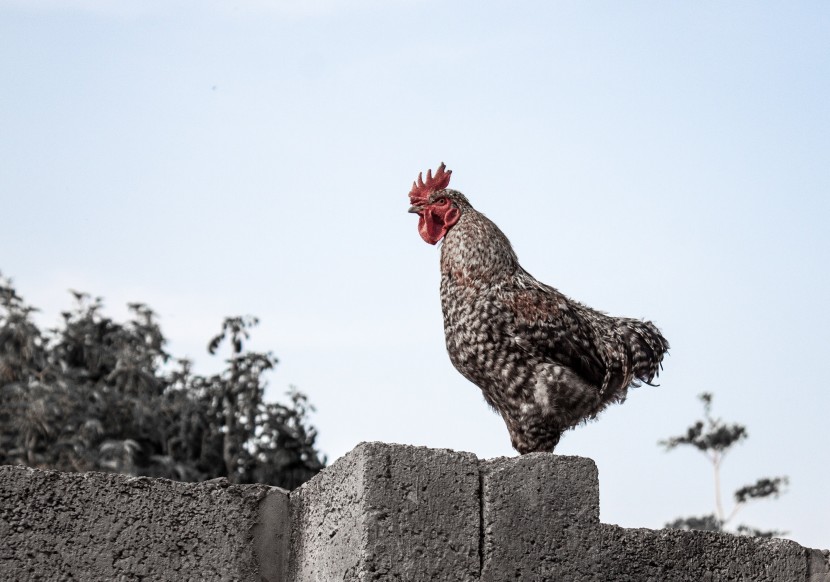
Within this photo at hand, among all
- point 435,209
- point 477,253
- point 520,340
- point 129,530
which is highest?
point 435,209

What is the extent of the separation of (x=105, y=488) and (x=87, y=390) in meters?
16.4

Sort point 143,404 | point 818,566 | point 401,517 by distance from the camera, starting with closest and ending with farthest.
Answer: point 401,517
point 818,566
point 143,404

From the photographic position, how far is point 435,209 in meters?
5.69

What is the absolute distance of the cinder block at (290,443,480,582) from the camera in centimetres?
370

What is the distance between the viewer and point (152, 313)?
68.0 feet

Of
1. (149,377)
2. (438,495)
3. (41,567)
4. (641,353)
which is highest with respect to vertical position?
(149,377)

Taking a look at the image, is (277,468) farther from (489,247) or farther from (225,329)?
(489,247)

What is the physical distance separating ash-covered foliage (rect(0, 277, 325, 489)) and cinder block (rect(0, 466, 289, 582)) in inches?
580

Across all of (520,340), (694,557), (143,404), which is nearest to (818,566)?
(694,557)

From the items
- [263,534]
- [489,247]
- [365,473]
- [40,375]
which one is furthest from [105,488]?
[40,375]

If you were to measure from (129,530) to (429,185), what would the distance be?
2573 millimetres

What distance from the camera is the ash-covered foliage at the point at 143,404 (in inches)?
733

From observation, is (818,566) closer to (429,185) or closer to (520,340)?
(520,340)

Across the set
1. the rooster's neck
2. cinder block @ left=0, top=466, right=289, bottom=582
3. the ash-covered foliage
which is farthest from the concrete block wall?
the ash-covered foliage
